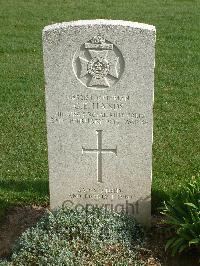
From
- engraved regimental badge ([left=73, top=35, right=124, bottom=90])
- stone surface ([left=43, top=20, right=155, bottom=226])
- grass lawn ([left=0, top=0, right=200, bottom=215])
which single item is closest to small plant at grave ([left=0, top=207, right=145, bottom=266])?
stone surface ([left=43, top=20, right=155, bottom=226])

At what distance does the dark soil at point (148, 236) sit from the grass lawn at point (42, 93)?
0.19 meters

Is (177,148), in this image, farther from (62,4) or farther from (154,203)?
(62,4)

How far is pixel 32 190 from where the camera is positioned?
6.75 m

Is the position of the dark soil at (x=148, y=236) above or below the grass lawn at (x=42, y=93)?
below

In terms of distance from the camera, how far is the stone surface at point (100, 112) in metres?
5.11

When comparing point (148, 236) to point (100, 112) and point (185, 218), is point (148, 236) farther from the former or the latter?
point (100, 112)

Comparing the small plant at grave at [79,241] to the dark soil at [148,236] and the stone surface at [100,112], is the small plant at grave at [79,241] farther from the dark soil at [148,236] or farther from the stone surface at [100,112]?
the stone surface at [100,112]

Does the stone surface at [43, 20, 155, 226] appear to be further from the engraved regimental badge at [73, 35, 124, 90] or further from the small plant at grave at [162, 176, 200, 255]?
the small plant at grave at [162, 176, 200, 255]

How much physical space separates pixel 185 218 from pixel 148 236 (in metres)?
0.64

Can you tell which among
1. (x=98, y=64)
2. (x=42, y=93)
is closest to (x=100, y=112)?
(x=98, y=64)

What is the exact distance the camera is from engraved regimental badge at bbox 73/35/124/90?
16.8ft

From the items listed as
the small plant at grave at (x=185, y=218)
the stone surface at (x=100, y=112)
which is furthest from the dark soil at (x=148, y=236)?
the stone surface at (x=100, y=112)

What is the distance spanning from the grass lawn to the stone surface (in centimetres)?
62

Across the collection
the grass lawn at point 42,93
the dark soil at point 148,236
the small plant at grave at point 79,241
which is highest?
the grass lawn at point 42,93
